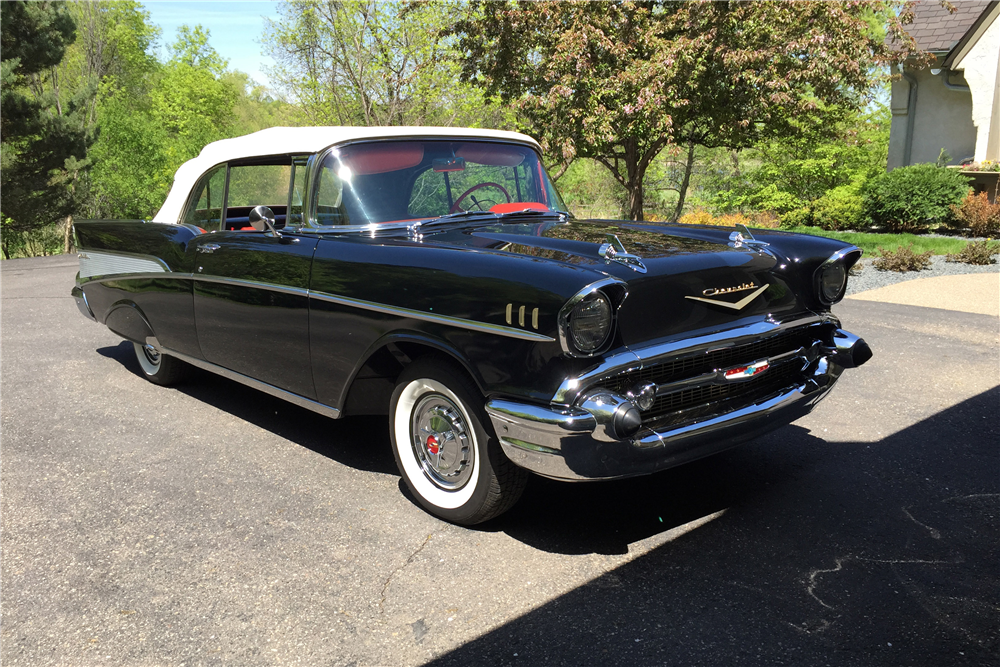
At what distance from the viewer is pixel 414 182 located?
384 cm

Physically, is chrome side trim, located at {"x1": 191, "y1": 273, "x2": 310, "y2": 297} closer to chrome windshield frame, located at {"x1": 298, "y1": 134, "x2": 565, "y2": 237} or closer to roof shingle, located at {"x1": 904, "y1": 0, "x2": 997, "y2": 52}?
chrome windshield frame, located at {"x1": 298, "y1": 134, "x2": 565, "y2": 237}

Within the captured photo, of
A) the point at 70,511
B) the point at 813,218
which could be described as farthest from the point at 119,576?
Answer: the point at 813,218

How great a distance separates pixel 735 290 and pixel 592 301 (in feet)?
2.59

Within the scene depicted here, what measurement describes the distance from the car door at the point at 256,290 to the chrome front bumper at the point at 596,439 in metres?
1.36

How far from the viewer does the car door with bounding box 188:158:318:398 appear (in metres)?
3.69

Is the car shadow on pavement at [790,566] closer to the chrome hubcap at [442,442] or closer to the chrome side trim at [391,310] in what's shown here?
the chrome hubcap at [442,442]

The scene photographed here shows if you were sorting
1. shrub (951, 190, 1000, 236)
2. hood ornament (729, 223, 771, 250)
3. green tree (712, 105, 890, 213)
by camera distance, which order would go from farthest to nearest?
green tree (712, 105, 890, 213), shrub (951, 190, 1000, 236), hood ornament (729, 223, 771, 250)

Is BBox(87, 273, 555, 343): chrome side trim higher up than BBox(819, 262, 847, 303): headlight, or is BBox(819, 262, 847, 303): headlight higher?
BBox(819, 262, 847, 303): headlight

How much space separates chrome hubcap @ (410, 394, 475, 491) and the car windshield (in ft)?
3.34

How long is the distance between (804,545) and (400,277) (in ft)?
6.44

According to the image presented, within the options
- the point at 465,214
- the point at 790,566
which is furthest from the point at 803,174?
the point at 790,566

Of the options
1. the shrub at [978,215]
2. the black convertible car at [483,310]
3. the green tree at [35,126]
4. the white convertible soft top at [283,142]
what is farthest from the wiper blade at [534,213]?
the green tree at [35,126]

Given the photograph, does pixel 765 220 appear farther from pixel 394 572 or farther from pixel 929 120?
pixel 394 572

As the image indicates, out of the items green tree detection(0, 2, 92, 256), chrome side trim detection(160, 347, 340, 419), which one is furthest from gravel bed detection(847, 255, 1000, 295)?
green tree detection(0, 2, 92, 256)
